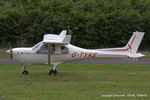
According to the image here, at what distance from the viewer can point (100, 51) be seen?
715 inches

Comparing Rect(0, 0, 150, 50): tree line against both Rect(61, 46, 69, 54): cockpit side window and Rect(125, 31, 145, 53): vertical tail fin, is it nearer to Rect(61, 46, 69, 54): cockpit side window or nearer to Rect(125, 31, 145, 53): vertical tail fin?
Rect(61, 46, 69, 54): cockpit side window

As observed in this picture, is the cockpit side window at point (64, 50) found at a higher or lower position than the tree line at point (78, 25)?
higher

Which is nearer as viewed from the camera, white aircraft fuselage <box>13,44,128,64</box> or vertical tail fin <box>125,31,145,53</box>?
white aircraft fuselage <box>13,44,128,64</box>

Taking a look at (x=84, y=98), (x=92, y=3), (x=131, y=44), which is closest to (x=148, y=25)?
(x=92, y=3)

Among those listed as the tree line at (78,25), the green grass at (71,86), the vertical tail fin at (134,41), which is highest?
the vertical tail fin at (134,41)

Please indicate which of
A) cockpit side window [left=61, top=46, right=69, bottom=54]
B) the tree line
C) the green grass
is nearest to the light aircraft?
cockpit side window [left=61, top=46, right=69, bottom=54]

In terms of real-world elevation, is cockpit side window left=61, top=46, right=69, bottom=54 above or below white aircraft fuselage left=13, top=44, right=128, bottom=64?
above

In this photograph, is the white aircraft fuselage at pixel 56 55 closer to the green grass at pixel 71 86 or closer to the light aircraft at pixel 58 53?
the light aircraft at pixel 58 53

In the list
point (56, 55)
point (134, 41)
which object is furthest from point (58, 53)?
point (134, 41)

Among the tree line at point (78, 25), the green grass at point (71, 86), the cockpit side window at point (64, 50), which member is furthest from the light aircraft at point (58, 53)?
the tree line at point (78, 25)

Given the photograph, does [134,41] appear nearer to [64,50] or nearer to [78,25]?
[64,50]

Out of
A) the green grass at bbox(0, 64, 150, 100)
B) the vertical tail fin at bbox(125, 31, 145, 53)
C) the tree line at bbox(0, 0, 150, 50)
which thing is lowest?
the tree line at bbox(0, 0, 150, 50)

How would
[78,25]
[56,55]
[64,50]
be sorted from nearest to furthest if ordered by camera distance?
[56,55] → [64,50] → [78,25]

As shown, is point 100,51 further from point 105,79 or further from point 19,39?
point 19,39
